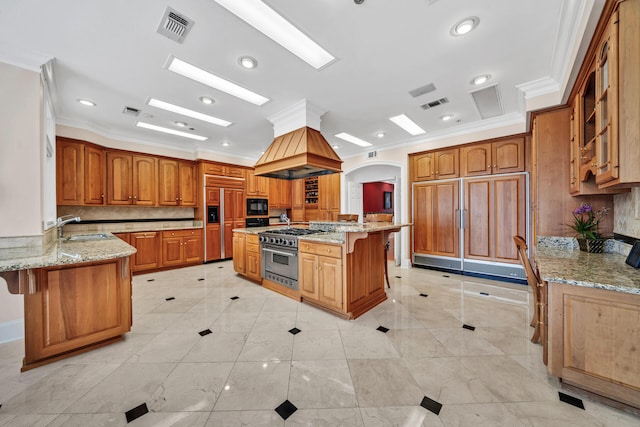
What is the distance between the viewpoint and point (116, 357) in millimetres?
1935

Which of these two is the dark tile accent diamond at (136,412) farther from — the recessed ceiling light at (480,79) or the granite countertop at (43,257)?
the recessed ceiling light at (480,79)

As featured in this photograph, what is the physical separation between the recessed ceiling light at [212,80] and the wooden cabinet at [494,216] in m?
3.92

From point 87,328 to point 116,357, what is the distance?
38cm

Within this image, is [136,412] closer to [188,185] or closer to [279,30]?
[279,30]

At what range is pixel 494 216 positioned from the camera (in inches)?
157

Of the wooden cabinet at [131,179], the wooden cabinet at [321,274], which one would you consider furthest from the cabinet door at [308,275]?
the wooden cabinet at [131,179]

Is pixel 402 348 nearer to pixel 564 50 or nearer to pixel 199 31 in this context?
pixel 564 50

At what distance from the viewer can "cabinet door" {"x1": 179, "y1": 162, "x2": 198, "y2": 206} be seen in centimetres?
528

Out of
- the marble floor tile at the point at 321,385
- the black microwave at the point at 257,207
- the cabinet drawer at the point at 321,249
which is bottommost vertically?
the marble floor tile at the point at 321,385

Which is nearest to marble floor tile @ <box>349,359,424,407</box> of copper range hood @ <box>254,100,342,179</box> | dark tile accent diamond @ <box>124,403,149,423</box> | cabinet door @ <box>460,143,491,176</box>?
dark tile accent diamond @ <box>124,403,149,423</box>

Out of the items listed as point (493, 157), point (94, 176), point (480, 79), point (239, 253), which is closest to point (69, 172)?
point (94, 176)

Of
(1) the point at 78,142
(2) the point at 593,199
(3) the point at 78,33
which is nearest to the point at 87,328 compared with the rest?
(3) the point at 78,33

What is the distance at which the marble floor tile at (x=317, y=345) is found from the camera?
6.37 ft

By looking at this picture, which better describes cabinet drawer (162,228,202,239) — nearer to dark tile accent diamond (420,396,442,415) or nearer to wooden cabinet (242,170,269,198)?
wooden cabinet (242,170,269,198)
